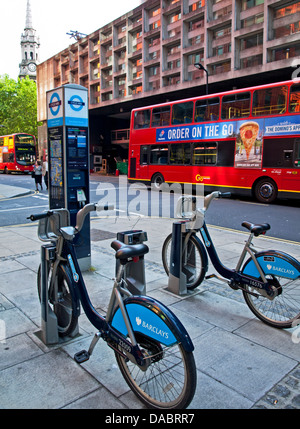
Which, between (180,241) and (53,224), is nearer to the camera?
(53,224)

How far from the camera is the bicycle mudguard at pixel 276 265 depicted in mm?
3218

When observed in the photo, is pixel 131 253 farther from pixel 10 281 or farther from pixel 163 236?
pixel 163 236

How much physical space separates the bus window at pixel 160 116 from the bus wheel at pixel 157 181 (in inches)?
101

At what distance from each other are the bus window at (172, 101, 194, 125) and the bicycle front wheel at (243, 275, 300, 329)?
13.2 m

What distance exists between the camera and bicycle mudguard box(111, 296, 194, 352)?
2.11m

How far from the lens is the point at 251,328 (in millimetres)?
3432

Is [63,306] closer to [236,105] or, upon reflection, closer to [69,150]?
[69,150]

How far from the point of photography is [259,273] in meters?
3.49

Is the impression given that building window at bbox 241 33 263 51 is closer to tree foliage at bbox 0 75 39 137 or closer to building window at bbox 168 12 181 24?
building window at bbox 168 12 181 24

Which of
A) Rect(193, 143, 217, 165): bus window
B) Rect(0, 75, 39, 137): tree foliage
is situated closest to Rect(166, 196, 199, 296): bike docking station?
Rect(193, 143, 217, 165): bus window

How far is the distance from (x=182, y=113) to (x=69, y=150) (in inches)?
485

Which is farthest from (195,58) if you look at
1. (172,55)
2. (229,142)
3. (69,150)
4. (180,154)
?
(69,150)

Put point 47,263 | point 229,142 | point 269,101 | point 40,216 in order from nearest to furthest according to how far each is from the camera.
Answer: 1. point 40,216
2. point 47,263
3. point 269,101
4. point 229,142

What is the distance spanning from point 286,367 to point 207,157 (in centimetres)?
1327
